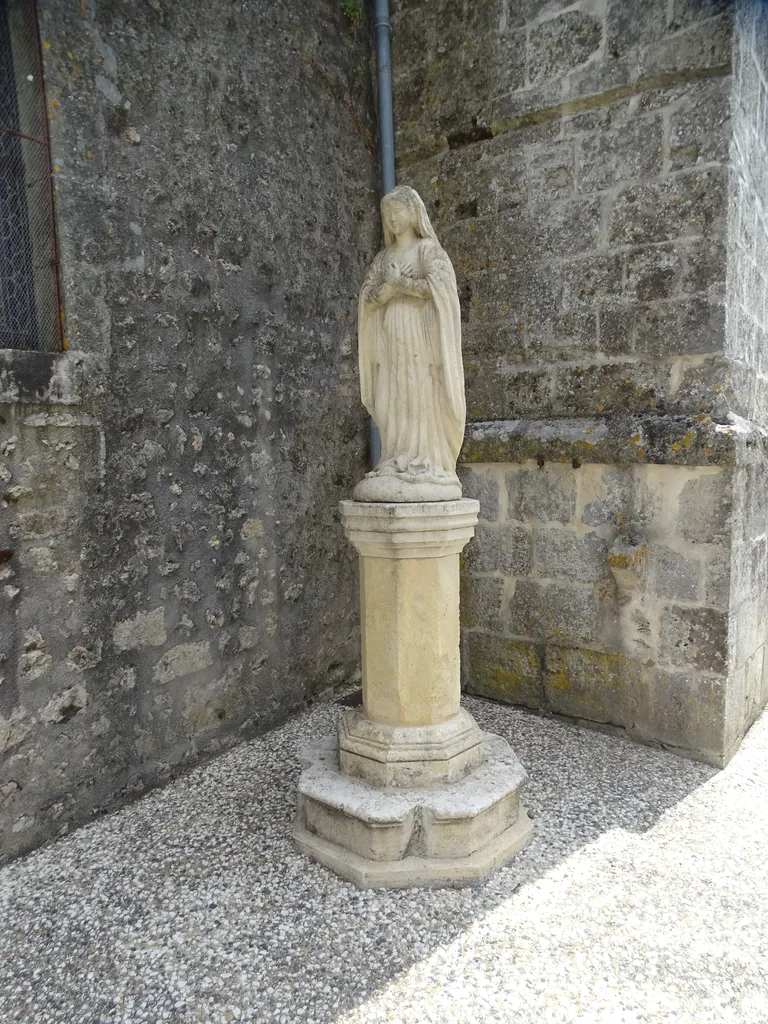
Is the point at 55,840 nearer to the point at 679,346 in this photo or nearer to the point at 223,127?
the point at 223,127

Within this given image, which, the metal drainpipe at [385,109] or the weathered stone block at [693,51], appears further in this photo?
the metal drainpipe at [385,109]

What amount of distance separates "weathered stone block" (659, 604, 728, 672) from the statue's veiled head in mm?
2388

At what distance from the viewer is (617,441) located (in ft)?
12.5

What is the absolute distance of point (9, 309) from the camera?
9.84 ft

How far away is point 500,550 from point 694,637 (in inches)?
49.1

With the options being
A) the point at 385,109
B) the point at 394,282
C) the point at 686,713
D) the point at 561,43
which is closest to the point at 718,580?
the point at 686,713

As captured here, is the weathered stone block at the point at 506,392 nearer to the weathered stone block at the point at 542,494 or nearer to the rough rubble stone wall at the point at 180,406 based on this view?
the weathered stone block at the point at 542,494

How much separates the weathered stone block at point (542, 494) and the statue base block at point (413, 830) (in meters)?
1.71

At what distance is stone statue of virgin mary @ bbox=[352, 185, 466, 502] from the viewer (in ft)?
9.52

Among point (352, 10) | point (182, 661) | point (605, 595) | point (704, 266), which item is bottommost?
point (182, 661)

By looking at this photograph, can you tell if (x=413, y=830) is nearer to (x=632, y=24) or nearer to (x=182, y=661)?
(x=182, y=661)

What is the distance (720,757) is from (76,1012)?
3.16m

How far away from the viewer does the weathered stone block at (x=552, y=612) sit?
408 cm

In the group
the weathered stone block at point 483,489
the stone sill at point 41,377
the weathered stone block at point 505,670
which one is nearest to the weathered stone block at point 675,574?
the weathered stone block at point 505,670
